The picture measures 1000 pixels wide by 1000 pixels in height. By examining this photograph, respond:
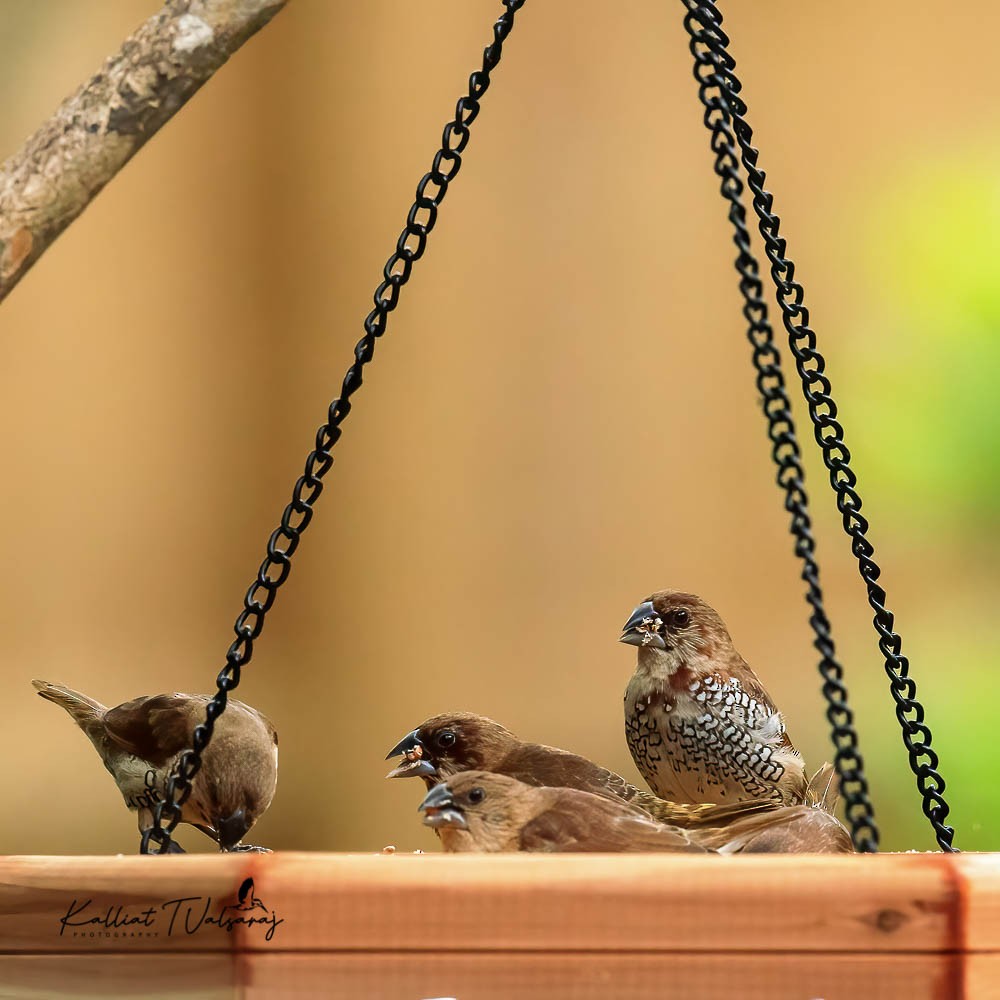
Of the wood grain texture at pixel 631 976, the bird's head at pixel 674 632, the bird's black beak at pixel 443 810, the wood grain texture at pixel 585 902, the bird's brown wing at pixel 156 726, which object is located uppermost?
the bird's head at pixel 674 632

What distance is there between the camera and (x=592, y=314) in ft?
13.3

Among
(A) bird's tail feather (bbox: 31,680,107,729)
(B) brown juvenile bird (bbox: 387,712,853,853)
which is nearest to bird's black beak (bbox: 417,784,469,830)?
(B) brown juvenile bird (bbox: 387,712,853,853)

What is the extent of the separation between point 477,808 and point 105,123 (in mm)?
888

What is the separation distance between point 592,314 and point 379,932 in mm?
3224

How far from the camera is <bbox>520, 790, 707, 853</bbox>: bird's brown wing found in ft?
3.92

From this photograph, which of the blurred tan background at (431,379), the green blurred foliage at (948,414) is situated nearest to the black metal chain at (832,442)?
the green blurred foliage at (948,414)

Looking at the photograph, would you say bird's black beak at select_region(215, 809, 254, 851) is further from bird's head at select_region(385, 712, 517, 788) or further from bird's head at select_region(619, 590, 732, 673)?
bird's head at select_region(619, 590, 732, 673)

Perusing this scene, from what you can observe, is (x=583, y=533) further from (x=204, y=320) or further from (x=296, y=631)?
(x=204, y=320)

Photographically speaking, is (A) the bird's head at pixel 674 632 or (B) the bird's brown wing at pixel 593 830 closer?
(B) the bird's brown wing at pixel 593 830

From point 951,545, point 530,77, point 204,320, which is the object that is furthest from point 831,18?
point 204,320

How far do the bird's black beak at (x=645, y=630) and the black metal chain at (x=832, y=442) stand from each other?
37 centimetres

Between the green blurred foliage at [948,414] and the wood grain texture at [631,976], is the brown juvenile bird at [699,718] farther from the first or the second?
the green blurred foliage at [948,414]

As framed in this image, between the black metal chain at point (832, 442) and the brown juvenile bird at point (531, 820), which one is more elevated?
the black metal chain at point (832, 442)

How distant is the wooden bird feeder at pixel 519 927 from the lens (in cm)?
98
